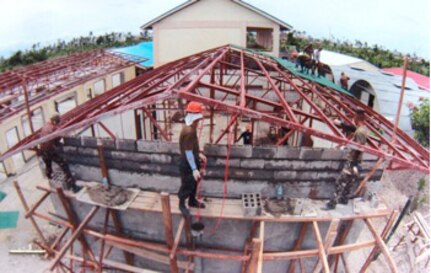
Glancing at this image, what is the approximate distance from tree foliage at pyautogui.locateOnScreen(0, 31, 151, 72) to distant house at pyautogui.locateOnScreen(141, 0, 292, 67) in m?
23.4

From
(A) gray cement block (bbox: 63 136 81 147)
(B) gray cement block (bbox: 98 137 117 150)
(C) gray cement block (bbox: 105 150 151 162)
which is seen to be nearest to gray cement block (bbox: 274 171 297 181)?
(C) gray cement block (bbox: 105 150 151 162)

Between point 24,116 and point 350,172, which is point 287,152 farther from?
point 24,116

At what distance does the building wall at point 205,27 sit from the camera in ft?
53.8

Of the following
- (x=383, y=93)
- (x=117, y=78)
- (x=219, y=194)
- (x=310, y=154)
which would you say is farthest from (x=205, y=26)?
(x=310, y=154)

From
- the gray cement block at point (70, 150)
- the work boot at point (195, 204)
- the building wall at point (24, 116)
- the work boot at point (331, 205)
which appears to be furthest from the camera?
the building wall at point (24, 116)

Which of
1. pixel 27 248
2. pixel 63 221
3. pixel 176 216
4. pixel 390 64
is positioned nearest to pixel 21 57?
pixel 27 248

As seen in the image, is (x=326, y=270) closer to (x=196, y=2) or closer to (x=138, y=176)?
(x=138, y=176)

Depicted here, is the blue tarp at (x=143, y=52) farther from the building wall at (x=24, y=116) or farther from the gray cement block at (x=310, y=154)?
the gray cement block at (x=310, y=154)

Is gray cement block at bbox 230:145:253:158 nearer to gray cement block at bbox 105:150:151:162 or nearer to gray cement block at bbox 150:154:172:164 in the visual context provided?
gray cement block at bbox 150:154:172:164

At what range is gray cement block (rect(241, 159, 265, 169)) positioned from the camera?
6109 mm

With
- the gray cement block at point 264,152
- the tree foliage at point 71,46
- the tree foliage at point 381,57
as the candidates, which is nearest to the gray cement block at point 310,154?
the gray cement block at point 264,152

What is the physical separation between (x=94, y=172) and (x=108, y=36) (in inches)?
1845

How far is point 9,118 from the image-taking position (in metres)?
12.6

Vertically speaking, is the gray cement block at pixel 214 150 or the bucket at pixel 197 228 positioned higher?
the gray cement block at pixel 214 150
